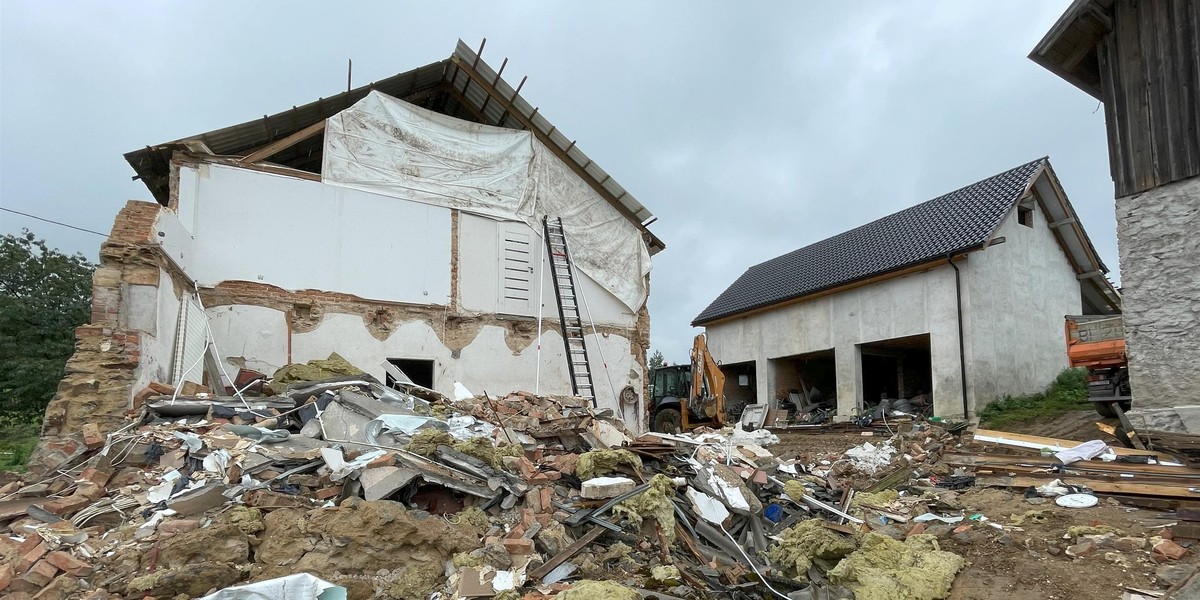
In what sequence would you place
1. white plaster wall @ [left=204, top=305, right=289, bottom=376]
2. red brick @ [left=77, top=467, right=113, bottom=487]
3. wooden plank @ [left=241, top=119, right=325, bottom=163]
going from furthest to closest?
wooden plank @ [left=241, top=119, right=325, bottom=163] → white plaster wall @ [left=204, top=305, right=289, bottom=376] → red brick @ [left=77, top=467, right=113, bottom=487]

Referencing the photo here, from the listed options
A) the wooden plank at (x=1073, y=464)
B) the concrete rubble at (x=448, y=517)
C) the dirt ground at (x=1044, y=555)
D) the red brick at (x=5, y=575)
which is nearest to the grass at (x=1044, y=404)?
the wooden plank at (x=1073, y=464)

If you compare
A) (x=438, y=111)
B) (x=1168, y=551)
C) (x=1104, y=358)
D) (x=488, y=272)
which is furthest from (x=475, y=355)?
(x=1104, y=358)

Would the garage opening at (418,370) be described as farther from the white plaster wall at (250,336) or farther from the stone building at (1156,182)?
the stone building at (1156,182)

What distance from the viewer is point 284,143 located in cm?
1179

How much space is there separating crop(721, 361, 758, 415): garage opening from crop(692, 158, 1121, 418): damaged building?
312mm

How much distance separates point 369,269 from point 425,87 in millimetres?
4293

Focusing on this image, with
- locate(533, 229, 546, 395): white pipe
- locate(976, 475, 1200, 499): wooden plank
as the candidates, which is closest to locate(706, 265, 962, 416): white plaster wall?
locate(976, 475, 1200, 499): wooden plank

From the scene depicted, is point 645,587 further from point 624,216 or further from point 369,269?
Result: point 624,216

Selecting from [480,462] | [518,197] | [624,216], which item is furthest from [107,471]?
[624,216]

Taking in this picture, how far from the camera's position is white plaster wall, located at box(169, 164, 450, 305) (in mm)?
10969

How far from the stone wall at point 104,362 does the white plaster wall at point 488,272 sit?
5494 mm

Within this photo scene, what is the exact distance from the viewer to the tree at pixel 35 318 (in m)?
18.3

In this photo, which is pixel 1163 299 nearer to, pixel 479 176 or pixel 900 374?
pixel 900 374

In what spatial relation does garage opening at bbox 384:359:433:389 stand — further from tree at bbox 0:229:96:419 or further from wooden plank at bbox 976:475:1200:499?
tree at bbox 0:229:96:419
